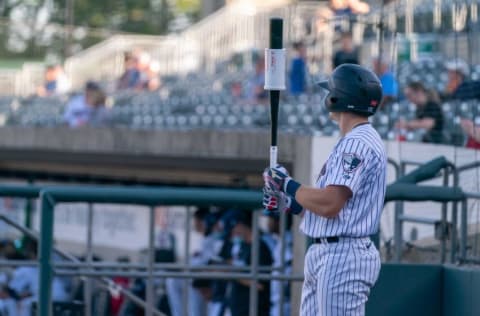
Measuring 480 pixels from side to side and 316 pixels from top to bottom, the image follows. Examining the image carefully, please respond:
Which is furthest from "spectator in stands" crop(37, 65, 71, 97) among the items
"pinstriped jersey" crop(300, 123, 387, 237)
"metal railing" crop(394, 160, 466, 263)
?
"pinstriped jersey" crop(300, 123, 387, 237)

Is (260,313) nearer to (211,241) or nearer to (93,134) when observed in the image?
(211,241)

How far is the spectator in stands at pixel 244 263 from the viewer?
23.9 feet

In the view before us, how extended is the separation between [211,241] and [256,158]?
291cm

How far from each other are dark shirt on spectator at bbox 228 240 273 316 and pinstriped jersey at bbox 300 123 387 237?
2.56m

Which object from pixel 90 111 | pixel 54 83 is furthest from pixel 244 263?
pixel 54 83

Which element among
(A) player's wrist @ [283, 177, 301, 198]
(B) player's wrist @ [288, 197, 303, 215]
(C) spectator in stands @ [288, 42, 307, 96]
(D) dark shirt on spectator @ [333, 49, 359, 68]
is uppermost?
(D) dark shirt on spectator @ [333, 49, 359, 68]

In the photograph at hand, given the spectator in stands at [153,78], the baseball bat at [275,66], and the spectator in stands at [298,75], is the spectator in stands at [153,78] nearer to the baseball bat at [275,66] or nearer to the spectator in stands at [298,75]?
the spectator in stands at [298,75]

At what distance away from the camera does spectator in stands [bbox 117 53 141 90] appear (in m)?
18.9

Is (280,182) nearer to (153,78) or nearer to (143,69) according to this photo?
(153,78)

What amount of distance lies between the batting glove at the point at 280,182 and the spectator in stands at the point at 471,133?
2.02 meters

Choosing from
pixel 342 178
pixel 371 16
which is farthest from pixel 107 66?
pixel 342 178

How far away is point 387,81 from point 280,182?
458 cm

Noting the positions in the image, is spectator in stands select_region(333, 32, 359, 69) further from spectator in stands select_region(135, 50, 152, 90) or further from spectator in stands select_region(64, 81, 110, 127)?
spectator in stands select_region(135, 50, 152, 90)

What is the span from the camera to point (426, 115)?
836 centimetres
